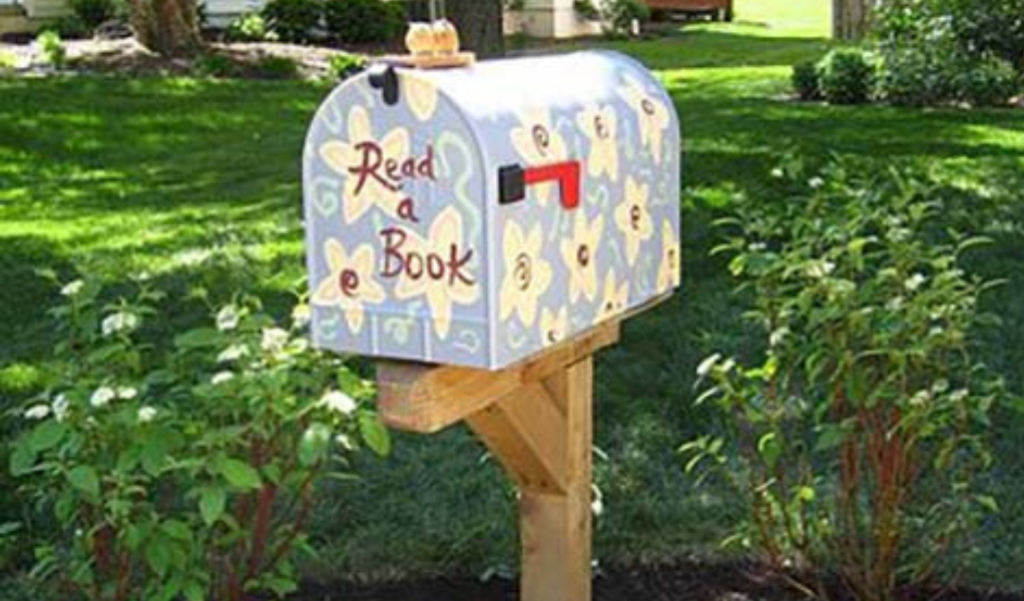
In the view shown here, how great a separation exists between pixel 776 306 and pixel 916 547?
637 mm

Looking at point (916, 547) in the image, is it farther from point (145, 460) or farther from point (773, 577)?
point (145, 460)

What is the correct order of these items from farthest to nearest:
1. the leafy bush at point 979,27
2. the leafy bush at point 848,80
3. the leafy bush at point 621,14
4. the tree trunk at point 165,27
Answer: the leafy bush at point 621,14, the tree trunk at point 165,27, the leafy bush at point 979,27, the leafy bush at point 848,80

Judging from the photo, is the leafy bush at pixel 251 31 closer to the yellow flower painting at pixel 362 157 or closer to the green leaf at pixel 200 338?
the green leaf at pixel 200 338

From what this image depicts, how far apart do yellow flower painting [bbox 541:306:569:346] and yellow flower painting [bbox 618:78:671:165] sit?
400mm

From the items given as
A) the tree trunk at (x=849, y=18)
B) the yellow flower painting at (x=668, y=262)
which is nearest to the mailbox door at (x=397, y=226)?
the yellow flower painting at (x=668, y=262)

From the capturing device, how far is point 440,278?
2.11 m

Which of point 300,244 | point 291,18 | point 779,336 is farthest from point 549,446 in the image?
point 291,18

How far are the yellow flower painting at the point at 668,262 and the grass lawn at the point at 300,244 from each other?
914 millimetres

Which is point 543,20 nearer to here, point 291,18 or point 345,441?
point 291,18

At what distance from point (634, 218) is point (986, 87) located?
345 inches

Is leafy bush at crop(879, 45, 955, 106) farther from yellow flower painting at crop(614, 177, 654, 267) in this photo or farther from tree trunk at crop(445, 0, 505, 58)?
yellow flower painting at crop(614, 177, 654, 267)

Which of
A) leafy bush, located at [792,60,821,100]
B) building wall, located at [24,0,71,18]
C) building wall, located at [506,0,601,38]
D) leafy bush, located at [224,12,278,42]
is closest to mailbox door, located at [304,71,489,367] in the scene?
leafy bush, located at [792,60,821,100]

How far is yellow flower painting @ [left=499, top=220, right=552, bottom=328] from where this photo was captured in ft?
6.93

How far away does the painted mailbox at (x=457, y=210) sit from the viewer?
6.79 feet
